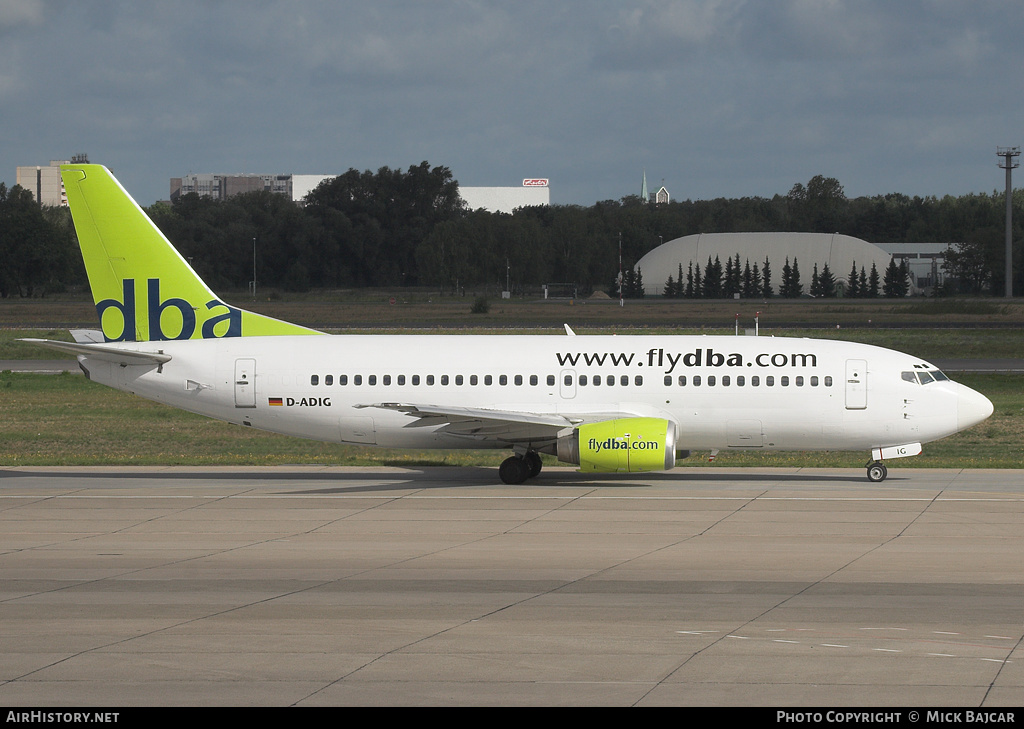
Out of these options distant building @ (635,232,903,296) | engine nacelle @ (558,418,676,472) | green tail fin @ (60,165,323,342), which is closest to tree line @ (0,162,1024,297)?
distant building @ (635,232,903,296)

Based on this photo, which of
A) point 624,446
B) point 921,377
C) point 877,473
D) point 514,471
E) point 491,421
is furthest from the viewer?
point 877,473

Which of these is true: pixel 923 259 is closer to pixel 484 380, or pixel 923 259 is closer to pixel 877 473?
pixel 877 473

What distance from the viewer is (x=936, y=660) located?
45.3ft

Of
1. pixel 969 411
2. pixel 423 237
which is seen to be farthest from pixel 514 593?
pixel 423 237

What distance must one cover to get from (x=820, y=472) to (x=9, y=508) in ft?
65.8

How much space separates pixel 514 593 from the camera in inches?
704

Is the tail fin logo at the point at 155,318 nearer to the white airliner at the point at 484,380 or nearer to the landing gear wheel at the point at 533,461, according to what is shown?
the white airliner at the point at 484,380

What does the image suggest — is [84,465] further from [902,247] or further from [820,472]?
[902,247]

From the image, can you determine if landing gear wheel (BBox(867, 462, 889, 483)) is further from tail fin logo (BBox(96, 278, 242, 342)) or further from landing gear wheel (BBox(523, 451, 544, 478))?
tail fin logo (BBox(96, 278, 242, 342))

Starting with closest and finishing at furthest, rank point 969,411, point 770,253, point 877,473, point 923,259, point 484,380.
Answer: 1. point 969,411
2. point 877,473
3. point 484,380
4. point 770,253
5. point 923,259

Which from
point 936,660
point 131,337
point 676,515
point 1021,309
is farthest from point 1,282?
point 936,660

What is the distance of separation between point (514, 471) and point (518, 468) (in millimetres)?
130

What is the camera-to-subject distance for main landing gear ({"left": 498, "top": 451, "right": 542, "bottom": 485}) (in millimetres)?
30094

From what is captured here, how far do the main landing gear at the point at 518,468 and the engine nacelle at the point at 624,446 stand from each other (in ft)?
6.41
